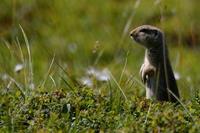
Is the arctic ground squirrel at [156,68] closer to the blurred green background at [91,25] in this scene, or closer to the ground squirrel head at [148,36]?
the ground squirrel head at [148,36]

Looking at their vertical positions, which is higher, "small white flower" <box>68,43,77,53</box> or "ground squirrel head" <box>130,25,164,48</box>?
"ground squirrel head" <box>130,25,164,48</box>

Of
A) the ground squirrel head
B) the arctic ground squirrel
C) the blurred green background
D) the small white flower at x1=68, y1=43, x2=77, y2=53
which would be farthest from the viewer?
the small white flower at x1=68, y1=43, x2=77, y2=53

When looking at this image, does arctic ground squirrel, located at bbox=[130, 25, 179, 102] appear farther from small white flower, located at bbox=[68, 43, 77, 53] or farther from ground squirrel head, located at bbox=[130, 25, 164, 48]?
small white flower, located at bbox=[68, 43, 77, 53]

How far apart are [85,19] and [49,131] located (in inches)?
373

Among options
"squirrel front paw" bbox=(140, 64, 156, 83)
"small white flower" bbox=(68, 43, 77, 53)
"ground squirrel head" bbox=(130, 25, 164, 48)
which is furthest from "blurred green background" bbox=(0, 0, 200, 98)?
"squirrel front paw" bbox=(140, 64, 156, 83)

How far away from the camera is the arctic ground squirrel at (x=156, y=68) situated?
20.6 ft

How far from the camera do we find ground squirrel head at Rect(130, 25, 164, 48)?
6.64m

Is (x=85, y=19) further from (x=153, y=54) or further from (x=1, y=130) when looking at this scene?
(x=1, y=130)

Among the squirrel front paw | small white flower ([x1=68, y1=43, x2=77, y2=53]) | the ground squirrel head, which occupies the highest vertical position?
the ground squirrel head

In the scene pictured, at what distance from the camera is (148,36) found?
6.64 meters

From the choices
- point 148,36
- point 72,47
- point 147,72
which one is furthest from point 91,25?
point 147,72

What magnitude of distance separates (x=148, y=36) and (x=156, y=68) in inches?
11.7

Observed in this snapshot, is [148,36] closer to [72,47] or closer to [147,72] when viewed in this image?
[147,72]

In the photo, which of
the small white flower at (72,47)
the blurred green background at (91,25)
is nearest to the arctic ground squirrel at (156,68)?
the blurred green background at (91,25)
